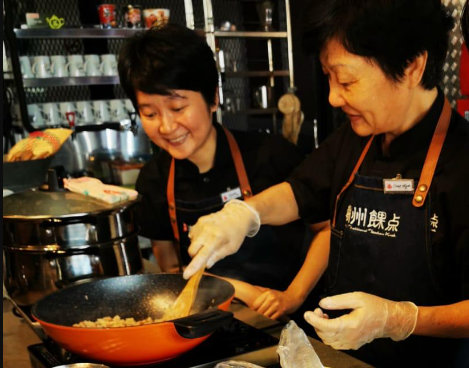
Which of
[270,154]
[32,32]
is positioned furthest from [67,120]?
[270,154]

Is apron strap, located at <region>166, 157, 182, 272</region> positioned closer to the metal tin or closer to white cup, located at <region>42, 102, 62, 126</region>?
white cup, located at <region>42, 102, 62, 126</region>

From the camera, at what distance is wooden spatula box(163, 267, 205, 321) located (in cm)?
127

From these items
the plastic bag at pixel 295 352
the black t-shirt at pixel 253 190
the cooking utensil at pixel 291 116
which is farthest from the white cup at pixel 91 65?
the plastic bag at pixel 295 352

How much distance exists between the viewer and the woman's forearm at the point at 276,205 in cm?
166

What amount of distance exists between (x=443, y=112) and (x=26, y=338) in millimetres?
1242

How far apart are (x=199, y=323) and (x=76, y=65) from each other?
161 inches

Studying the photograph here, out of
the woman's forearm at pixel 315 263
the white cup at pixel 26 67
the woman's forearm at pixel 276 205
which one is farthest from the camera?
the white cup at pixel 26 67

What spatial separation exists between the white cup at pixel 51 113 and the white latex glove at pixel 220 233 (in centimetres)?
353

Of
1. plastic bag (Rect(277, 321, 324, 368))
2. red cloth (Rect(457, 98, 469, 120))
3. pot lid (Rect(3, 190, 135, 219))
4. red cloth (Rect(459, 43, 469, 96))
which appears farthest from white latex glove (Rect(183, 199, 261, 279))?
red cloth (Rect(457, 98, 469, 120))

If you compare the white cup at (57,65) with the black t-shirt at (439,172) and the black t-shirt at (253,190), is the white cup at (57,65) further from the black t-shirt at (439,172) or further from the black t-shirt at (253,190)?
the black t-shirt at (439,172)

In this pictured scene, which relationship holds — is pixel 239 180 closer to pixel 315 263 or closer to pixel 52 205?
pixel 315 263

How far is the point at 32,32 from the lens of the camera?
4.48 m

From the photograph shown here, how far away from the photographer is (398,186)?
1451 millimetres

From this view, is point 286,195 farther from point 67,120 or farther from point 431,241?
point 67,120
